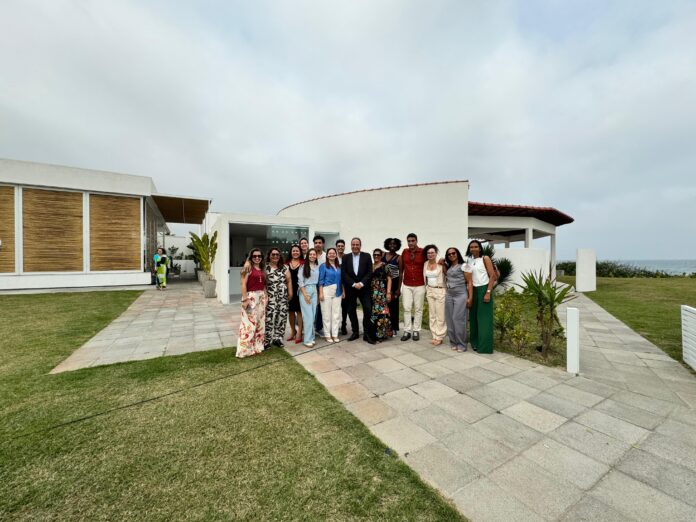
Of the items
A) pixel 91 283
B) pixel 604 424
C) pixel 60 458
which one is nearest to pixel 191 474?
pixel 60 458

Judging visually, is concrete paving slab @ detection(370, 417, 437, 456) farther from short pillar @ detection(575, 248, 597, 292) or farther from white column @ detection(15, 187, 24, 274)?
white column @ detection(15, 187, 24, 274)

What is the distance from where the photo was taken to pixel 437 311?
4492 millimetres

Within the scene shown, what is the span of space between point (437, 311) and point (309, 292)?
2.00 m

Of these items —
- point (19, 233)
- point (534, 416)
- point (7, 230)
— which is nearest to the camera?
point (534, 416)

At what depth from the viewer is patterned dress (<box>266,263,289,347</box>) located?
4.32m

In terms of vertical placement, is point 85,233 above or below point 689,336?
above

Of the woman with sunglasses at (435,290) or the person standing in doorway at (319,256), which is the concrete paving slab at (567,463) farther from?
the person standing in doorway at (319,256)

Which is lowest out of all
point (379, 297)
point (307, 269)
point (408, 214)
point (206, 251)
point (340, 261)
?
point (379, 297)

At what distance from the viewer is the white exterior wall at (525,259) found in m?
10.9

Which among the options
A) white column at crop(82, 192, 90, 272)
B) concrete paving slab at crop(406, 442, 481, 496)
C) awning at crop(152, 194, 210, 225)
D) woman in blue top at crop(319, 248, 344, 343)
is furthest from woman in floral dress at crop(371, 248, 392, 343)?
white column at crop(82, 192, 90, 272)

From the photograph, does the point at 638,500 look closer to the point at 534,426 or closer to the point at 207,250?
the point at 534,426

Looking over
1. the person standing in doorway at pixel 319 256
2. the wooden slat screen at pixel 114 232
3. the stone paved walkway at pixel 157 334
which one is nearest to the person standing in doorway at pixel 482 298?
the person standing in doorway at pixel 319 256

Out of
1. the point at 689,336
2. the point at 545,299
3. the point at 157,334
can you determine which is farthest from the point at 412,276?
the point at 157,334

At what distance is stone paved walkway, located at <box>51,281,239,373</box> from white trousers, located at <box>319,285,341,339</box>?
1.52 meters
